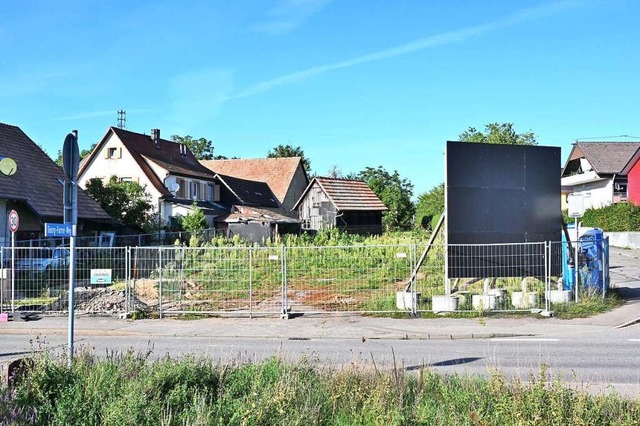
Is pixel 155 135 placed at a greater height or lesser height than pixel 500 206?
greater

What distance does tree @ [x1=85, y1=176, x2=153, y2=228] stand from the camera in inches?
1683

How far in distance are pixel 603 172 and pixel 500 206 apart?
46159mm

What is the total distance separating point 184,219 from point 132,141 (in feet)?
37.2

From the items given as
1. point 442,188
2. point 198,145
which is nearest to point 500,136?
point 442,188

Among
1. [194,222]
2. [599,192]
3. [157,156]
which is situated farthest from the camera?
[599,192]

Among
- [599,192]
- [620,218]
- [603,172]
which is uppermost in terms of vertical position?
[603,172]

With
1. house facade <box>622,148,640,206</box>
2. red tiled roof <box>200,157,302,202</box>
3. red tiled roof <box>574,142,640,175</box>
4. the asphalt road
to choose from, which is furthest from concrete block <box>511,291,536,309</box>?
red tiled roof <box>200,157,302,202</box>

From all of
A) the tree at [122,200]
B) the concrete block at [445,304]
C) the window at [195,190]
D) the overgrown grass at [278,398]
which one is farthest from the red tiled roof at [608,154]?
the overgrown grass at [278,398]

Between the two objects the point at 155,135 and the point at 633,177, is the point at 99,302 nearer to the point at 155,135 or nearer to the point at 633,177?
the point at 155,135

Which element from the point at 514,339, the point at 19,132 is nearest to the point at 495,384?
the point at 514,339

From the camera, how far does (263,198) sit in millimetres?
62438

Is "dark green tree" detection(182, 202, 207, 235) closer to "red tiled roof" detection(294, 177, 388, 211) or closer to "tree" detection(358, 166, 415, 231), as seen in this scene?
"red tiled roof" detection(294, 177, 388, 211)

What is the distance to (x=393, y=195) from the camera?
241ft

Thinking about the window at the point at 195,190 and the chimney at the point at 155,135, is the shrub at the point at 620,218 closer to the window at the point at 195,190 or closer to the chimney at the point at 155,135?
the window at the point at 195,190
